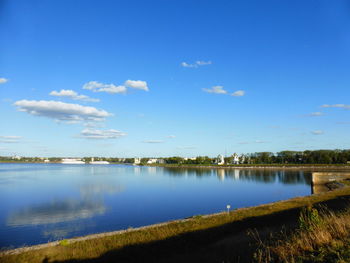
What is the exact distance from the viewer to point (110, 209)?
35.3 m

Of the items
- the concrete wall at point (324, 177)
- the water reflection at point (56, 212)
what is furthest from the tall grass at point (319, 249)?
the concrete wall at point (324, 177)

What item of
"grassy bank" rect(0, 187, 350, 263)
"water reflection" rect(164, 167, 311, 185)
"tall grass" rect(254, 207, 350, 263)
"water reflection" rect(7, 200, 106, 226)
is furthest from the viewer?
"water reflection" rect(164, 167, 311, 185)

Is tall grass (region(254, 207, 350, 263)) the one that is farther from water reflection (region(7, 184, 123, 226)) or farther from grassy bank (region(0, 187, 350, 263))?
water reflection (region(7, 184, 123, 226))

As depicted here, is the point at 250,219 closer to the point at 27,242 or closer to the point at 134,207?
the point at 27,242

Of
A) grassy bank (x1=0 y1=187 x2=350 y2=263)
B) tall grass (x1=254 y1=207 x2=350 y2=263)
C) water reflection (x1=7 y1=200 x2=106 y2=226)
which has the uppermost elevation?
tall grass (x1=254 y1=207 x2=350 y2=263)

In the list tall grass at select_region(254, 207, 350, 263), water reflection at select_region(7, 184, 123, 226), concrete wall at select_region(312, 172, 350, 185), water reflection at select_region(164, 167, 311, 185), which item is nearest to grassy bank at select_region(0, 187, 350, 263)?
tall grass at select_region(254, 207, 350, 263)

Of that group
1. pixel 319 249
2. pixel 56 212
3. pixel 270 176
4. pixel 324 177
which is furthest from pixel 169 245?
pixel 270 176

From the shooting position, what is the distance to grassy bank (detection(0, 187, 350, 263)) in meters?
11.6

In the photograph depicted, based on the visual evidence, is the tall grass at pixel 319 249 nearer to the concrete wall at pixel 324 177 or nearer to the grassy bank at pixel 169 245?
the grassy bank at pixel 169 245

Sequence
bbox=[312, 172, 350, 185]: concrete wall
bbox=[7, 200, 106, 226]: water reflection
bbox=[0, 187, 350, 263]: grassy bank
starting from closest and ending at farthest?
bbox=[0, 187, 350, 263]: grassy bank, bbox=[7, 200, 106, 226]: water reflection, bbox=[312, 172, 350, 185]: concrete wall

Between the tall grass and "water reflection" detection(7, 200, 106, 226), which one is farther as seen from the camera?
"water reflection" detection(7, 200, 106, 226)

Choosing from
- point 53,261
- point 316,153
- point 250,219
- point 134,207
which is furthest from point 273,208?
point 316,153

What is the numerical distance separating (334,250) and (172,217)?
25.3 m

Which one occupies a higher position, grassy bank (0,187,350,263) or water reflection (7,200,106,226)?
grassy bank (0,187,350,263)
